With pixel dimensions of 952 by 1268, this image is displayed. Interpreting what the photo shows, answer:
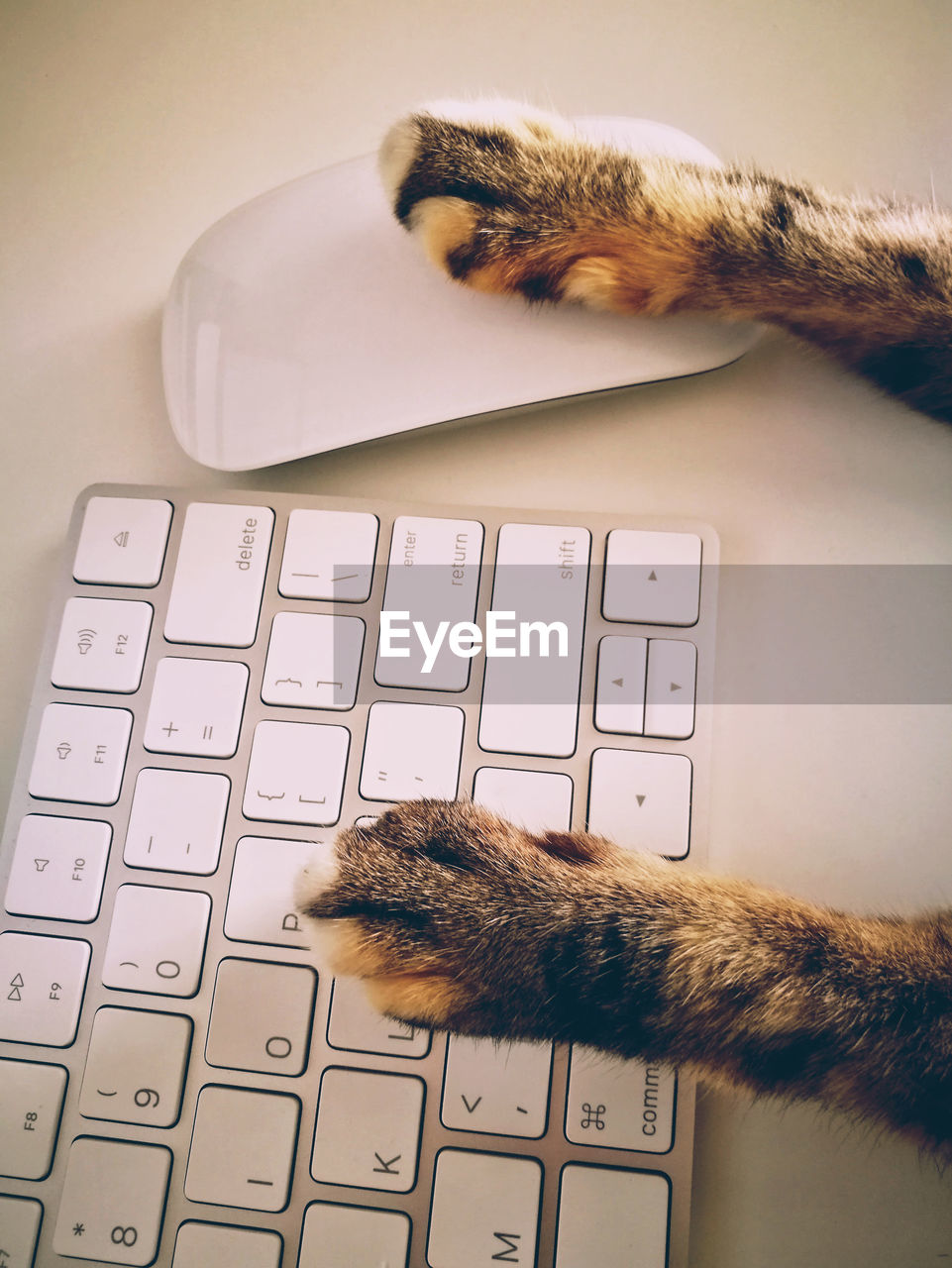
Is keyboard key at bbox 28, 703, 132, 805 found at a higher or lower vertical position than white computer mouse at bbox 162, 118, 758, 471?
lower

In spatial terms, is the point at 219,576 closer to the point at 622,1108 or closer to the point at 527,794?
the point at 527,794

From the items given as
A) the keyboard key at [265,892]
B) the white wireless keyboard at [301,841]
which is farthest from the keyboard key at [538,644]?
the keyboard key at [265,892]

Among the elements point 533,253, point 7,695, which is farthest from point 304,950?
point 533,253

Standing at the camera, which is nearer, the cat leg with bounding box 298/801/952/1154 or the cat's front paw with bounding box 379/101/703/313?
the cat leg with bounding box 298/801/952/1154

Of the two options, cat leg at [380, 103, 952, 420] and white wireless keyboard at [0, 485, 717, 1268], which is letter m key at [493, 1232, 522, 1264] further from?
cat leg at [380, 103, 952, 420]

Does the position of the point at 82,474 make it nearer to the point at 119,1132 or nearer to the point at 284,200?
the point at 284,200

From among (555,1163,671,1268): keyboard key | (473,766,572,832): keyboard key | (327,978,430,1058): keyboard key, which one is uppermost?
(473,766,572,832): keyboard key

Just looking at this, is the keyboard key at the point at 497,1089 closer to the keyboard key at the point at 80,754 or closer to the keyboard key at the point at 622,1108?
the keyboard key at the point at 622,1108

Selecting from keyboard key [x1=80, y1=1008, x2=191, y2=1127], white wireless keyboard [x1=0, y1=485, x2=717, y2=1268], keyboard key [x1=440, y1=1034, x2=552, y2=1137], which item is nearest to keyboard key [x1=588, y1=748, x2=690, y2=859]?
white wireless keyboard [x1=0, y1=485, x2=717, y2=1268]
